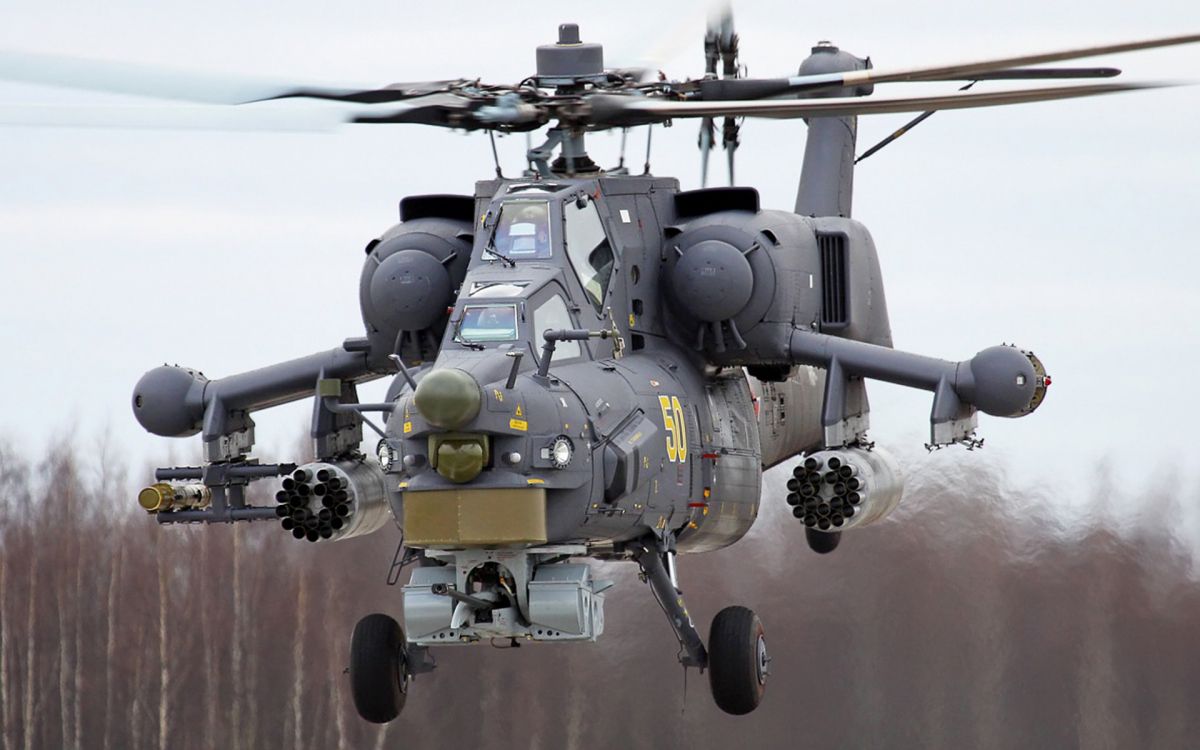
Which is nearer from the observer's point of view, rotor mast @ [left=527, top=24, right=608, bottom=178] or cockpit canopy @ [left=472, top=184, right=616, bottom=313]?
cockpit canopy @ [left=472, top=184, right=616, bottom=313]

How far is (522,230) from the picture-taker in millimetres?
19625

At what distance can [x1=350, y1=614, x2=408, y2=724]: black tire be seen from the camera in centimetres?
2028

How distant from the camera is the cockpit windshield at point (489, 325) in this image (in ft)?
61.4

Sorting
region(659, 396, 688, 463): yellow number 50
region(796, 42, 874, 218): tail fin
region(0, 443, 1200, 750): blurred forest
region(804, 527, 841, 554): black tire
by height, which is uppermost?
region(796, 42, 874, 218): tail fin

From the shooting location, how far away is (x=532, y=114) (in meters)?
20.0

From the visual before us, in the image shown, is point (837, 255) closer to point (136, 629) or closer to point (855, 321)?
point (855, 321)

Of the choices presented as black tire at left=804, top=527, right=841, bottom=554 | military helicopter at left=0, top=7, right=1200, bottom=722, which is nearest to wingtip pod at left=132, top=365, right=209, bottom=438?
military helicopter at left=0, top=7, right=1200, bottom=722

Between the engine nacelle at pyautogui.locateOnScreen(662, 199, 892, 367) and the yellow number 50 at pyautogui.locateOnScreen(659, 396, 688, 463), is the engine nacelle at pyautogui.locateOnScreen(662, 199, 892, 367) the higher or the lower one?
the higher one

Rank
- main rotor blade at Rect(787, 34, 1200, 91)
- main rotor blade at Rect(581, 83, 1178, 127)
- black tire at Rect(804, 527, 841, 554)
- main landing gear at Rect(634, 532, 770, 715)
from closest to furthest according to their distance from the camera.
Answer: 1. main rotor blade at Rect(581, 83, 1178, 127)
2. main rotor blade at Rect(787, 34, 1200, 91)
3. main landing gear at Rect(634, 532, 770, 715)
4. black tire at Rect(804, 527, 841, 554)

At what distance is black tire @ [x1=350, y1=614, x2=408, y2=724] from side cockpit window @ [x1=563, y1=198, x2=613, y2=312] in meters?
2.86

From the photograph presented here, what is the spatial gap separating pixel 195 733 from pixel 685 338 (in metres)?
8.76

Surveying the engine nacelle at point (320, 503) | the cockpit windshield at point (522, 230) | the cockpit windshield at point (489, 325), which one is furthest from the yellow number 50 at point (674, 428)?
the engine nacelle at point (320, 503)

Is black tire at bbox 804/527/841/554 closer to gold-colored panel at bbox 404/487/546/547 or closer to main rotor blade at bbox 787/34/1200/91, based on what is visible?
main rotor blade at bbox 787/34/1200/91

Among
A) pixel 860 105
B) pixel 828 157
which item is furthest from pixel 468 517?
pixel 828 157
